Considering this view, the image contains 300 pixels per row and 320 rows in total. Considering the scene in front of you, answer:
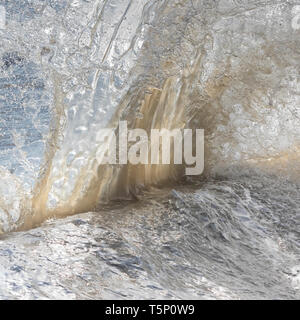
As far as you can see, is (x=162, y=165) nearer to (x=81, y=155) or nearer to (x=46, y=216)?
(x=81, y=155)

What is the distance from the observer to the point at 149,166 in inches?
95.3

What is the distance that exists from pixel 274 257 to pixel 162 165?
85 centimetres

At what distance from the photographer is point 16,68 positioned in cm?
204

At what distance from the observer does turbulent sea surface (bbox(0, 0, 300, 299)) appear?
1.56m

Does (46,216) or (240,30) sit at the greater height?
A: (240,30)

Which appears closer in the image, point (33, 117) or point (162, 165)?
point (33, 117)

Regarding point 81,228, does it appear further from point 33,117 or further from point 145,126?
point 145,126

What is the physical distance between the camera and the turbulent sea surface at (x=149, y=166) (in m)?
1.56

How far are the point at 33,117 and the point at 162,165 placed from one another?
26.3 inches
